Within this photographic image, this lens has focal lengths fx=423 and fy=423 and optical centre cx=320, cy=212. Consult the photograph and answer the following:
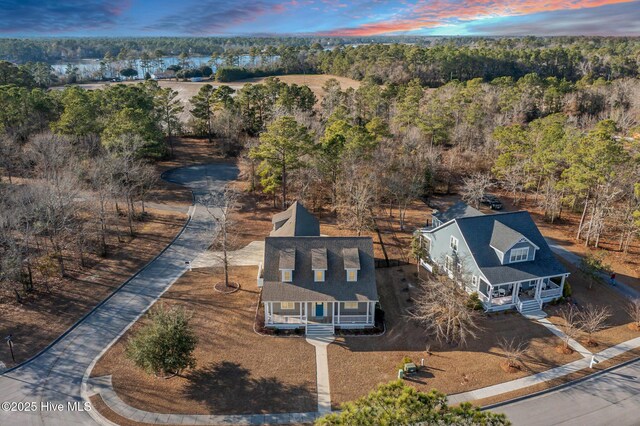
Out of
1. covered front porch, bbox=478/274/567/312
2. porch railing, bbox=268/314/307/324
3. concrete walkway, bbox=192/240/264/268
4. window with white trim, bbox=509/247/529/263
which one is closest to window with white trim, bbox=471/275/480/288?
covered front porch, bbox=478/274/567/312

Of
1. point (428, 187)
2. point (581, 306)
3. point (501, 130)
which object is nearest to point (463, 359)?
Result: point (581, 306)

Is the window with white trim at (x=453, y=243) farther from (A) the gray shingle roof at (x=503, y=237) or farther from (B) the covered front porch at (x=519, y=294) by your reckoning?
(B) the covered front porch at (x=519, y=294)

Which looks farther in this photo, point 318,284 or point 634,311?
point 634,311

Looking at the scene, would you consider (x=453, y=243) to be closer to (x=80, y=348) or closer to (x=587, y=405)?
(x=587, y=405)

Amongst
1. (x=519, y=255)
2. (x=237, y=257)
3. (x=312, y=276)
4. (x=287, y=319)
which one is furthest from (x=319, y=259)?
(x=519, y=255)

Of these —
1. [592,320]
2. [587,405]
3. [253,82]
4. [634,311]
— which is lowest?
[587,405]

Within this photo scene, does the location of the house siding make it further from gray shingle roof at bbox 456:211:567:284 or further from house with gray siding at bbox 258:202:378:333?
house with gray siding at bbox 258:202:378:333
